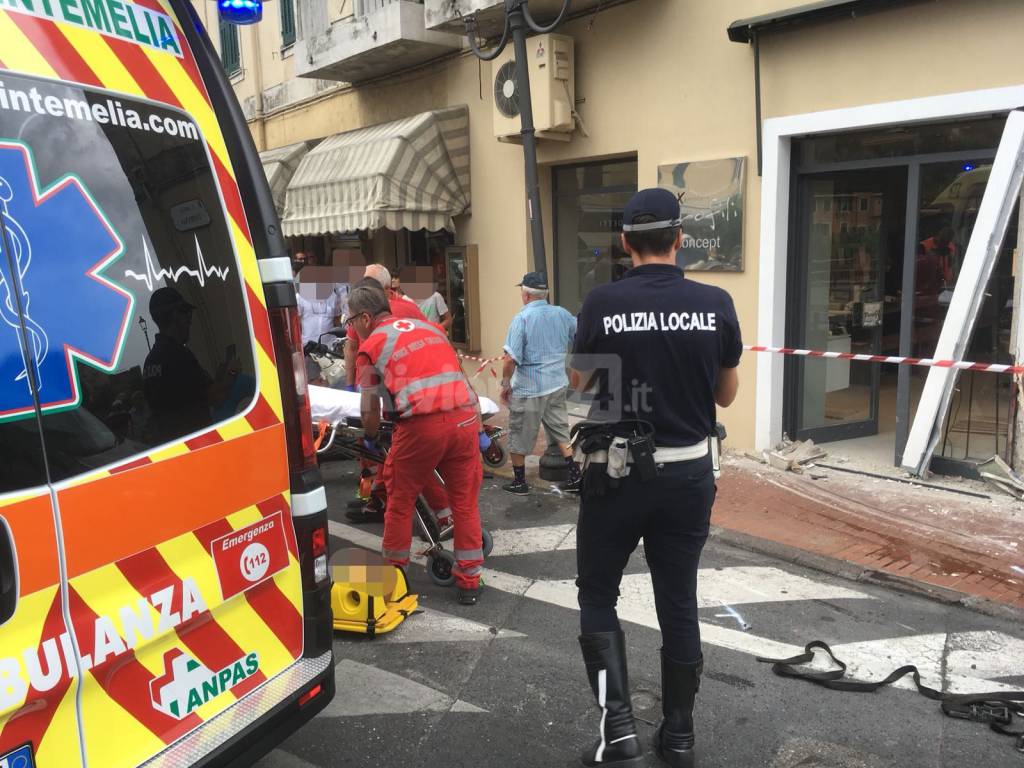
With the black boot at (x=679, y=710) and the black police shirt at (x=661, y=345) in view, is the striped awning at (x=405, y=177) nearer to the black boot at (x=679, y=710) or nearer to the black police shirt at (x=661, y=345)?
the black police shirt at (x=661, y=345)

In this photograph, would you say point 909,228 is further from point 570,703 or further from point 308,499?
point 308,499

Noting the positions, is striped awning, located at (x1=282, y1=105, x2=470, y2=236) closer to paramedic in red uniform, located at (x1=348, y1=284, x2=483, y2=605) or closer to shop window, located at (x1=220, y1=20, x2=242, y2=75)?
shop window, located at (x1=220, y1=20, x2=242, y2=75)

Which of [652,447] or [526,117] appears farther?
[526,117]

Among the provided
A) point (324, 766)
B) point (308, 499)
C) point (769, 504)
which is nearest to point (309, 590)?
point (308, 499)

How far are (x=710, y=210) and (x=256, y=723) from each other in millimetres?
6030

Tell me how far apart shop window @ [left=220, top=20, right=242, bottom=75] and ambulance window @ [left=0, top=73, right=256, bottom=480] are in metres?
13.2

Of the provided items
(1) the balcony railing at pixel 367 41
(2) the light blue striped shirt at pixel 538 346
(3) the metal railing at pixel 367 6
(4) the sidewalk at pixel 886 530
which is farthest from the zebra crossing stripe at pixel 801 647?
(3) the metal railing at pixel 367 6

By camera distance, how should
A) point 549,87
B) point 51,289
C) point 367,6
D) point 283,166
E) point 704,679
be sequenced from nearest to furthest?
point 51,289 → point 704,679 → point 549,87 → point 367,6 → point 283,166

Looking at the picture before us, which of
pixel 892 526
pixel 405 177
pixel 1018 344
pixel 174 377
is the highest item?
pixel 405 177

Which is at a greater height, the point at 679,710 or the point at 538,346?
the point at 538,346

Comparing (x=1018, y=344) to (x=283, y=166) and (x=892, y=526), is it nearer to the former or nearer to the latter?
(x=892, y=526)

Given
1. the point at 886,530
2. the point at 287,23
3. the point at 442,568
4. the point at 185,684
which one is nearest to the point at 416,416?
the point at 442,568

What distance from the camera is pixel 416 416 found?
4133 millimetres

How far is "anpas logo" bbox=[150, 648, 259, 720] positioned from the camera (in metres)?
2.18
